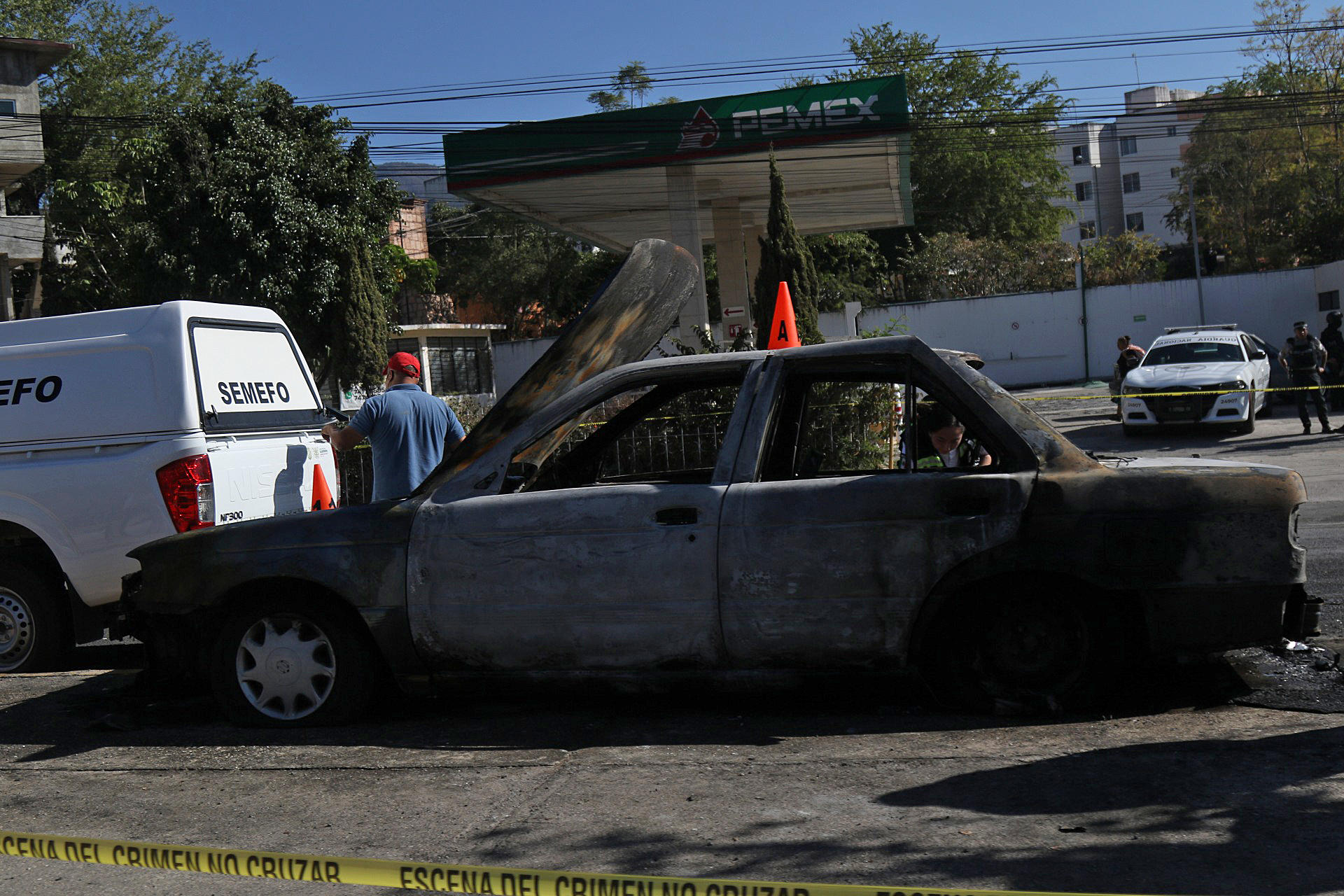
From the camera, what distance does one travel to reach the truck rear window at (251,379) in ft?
23.2

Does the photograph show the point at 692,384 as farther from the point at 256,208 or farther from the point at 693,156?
the point at 256,208

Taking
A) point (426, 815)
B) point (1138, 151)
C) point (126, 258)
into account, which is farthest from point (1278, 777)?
point (1138, 151)

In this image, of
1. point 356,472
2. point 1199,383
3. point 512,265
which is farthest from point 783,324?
point 512,265

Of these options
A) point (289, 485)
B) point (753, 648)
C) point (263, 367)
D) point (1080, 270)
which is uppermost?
→ point (1080, 270)

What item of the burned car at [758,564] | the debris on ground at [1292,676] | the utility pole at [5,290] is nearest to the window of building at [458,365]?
the utility pole at [5,290]

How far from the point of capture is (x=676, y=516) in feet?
15.6

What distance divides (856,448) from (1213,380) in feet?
34.0

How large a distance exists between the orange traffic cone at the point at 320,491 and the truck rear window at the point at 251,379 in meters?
0.33

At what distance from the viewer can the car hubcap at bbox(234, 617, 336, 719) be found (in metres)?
5.19

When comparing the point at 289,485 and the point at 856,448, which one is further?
the point at 856,448

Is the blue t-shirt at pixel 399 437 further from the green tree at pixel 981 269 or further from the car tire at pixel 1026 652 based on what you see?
the green tree at pixel 981 269

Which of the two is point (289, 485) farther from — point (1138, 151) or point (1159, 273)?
point (1138, 151)

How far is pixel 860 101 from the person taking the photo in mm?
19984

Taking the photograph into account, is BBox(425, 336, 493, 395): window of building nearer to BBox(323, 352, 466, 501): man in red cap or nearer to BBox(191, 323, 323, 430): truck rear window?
BBox(191, 323, 323, 430): truck rear window
